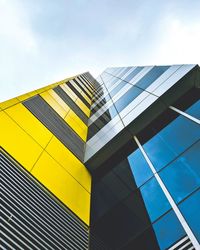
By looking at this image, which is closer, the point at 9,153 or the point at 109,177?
the point at 9,153

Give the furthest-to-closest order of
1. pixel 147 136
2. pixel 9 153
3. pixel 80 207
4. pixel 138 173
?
pixel 147 136 → pixel 138 173 → pixel 80 207 → pixel 9 153

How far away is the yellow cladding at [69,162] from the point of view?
30.1ft

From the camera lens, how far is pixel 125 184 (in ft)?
29.8

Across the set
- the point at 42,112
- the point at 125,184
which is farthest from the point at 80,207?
the point at 42,112

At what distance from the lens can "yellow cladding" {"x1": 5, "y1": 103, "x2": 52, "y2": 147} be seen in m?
8.66

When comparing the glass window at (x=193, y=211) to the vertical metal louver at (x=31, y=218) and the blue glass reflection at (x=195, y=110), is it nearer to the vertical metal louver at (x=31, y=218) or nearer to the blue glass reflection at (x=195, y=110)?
the vertical metal louver at (x=31, y=218)

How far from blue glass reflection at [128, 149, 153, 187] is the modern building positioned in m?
0.04

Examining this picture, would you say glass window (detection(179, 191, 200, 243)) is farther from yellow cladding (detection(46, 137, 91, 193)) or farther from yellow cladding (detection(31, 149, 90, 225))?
yellow cladding (detection(46, 137, 91, 193))

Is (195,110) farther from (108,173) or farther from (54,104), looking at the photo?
(54,104)

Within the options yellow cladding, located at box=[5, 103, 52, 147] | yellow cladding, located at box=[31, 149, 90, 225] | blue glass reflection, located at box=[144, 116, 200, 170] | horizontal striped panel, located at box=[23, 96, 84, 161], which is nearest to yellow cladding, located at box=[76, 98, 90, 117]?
horizontal striped panel, located at box=[23, 96, 84, 161]

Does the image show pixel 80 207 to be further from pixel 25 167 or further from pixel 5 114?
pixel 5 114

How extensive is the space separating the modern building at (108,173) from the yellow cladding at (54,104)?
0.20ft

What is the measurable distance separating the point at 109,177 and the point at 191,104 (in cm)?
382

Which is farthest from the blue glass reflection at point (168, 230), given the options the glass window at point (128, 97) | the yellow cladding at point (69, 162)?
the glass window at point (128, 97)
